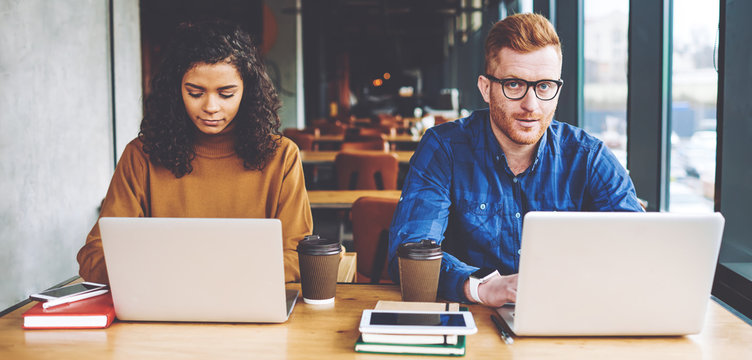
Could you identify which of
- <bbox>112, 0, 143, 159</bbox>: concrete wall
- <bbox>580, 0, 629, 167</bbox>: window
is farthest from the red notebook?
<bbox>580, 0, 629, 167</bbox>: window

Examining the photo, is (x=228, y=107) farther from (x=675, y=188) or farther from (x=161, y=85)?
(x=675, y=188)

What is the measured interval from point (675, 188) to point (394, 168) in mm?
1698

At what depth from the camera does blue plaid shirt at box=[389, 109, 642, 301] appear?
1761 millimetres

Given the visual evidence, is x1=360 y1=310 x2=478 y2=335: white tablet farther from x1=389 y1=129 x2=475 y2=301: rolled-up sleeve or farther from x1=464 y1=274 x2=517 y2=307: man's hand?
x1=389 y1=129 x2=475 y2=301: rolled-up sleeve

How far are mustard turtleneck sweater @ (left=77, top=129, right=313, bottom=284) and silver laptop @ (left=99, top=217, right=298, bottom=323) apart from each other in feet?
2.12

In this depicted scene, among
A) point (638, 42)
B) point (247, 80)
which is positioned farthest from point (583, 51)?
point (247, 80)

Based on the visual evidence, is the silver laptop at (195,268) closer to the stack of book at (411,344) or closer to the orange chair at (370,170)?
the stack of book at (411,344)

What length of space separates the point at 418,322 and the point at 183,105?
46.5 inches

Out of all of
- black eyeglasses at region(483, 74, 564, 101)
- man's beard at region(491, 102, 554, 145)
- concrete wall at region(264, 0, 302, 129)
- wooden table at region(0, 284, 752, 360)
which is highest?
concrete wall at region(264, 0, 302, 129)

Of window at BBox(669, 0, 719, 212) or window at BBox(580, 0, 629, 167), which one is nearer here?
window at BBox(669, 0, 719, 212)

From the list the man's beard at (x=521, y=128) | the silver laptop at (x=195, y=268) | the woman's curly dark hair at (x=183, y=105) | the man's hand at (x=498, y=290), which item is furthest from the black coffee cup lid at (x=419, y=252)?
the woman's curly dark hair at (x=183, y=105)

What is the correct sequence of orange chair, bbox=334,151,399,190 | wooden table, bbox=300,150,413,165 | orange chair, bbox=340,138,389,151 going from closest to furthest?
orange chair, bbox=334,151,399,190 < wooden table, bbox=300,150,413,165 < orange chair, bbox=340,138,389,151

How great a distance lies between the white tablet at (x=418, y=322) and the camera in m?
1.10

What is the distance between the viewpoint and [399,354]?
1.10 m
